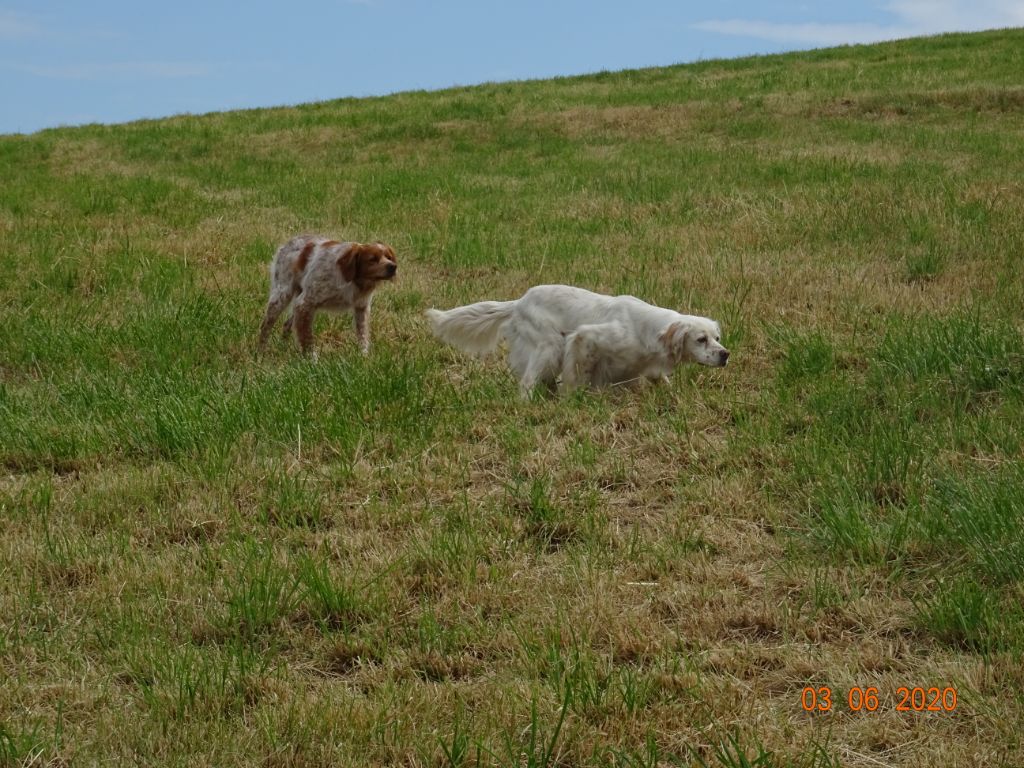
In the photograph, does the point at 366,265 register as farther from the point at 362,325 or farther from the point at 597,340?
the point at 597,340

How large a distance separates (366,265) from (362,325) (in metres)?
0.44

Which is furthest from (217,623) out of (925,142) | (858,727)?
(925,142)

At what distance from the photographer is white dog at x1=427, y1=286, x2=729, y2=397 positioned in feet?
20.0

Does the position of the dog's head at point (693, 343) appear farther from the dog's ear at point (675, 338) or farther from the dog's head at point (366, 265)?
the dog's head at point (366, 265)

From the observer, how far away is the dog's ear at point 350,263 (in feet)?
24.0

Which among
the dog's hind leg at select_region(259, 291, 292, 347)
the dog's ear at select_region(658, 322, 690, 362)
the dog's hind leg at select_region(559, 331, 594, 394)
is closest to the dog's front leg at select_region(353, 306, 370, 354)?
the dog's hind leg at select_region(259, 291, 292, 347)

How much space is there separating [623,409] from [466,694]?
293 centimetres

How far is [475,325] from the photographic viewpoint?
6.89 m

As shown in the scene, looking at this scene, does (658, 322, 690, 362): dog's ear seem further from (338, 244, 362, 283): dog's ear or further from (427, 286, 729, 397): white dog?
(338, 244, 362, 283): dog's ear

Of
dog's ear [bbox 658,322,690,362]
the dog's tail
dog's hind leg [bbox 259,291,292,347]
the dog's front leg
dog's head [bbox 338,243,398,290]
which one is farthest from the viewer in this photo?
dog's hind leg [bbox 259,291,292,347]

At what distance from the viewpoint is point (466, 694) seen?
10.7ft

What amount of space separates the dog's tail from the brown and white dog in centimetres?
57

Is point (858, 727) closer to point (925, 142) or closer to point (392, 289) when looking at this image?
point (392, 289)
